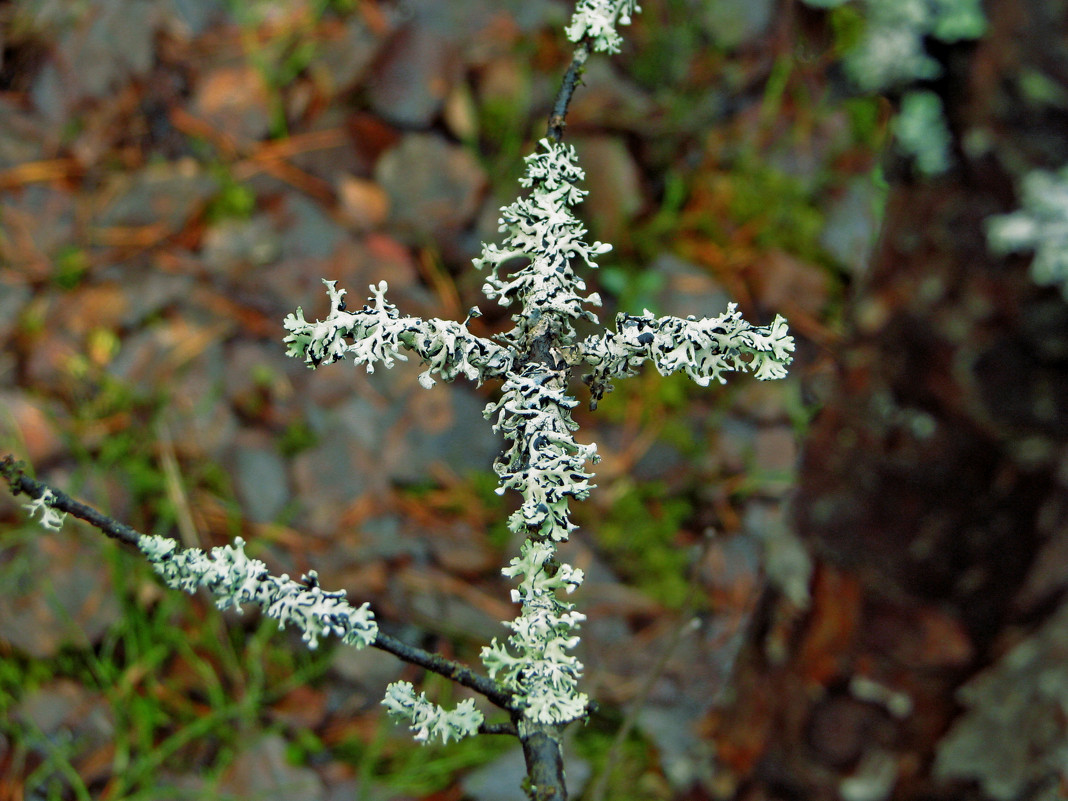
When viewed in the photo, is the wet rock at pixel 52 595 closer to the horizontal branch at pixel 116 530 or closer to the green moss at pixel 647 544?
the green moss at pixel 647 544

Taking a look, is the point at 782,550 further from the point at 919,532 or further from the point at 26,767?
the point at 26,767

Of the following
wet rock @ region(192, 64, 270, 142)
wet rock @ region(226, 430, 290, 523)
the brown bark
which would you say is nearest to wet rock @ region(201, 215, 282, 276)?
wet rock @ region(192, 64, 270, 142)

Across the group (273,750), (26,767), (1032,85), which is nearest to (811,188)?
(1032,85)

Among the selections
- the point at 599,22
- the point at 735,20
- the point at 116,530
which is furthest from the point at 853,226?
the point at 116,530

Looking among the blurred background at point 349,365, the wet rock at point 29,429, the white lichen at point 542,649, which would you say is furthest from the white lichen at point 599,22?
the wet rock at point 29,429

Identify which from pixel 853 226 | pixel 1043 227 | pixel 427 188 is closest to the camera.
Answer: pixel 1043 227

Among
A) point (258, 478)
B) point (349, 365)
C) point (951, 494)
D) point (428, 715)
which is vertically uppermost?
point (349, 365)

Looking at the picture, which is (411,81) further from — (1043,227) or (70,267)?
A: (1043,227)
